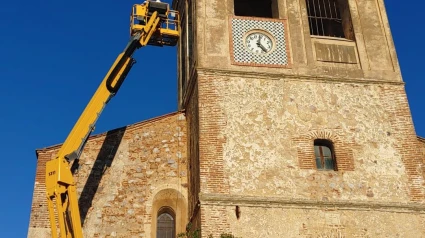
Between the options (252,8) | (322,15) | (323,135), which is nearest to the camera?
(323,135)

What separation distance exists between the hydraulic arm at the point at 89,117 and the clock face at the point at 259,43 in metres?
3.56

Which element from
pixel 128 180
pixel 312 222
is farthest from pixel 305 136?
pixel 128 180

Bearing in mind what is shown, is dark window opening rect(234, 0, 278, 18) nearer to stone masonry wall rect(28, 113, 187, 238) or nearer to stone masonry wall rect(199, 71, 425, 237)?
stone masonry wall rect(199, 71, 425, 237)

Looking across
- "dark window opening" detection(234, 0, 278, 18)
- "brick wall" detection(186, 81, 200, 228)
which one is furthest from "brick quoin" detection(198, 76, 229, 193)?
"dark window opening" detection(234, 0, 278, 18)

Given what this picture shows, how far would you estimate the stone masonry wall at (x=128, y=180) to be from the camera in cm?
1583

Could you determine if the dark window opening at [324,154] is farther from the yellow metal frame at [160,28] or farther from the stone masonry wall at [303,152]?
the yellow metal frame at [160,28]

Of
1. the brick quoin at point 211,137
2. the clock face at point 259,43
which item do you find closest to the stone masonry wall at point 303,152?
the brick quoin at point 211,137

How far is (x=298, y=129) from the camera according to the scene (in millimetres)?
16062

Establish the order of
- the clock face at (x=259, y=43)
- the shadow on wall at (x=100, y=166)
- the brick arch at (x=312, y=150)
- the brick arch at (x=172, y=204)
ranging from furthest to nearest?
the clock face at (x=259, y=43), the brick arch at (x=172, y=204), the shadow on wall at (x=100, y=166), the brick arch at (x=312, y=150)

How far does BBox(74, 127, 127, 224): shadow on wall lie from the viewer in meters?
16.0

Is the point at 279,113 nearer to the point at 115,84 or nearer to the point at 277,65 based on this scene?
the point at 277,65

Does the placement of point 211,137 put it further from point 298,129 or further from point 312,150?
point 312,150

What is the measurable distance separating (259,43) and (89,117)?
5.67 metres

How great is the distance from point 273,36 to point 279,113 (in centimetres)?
282
